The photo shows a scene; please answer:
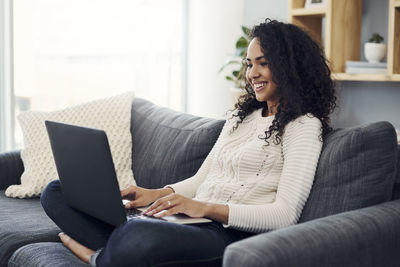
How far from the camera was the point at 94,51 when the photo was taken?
13.6ft

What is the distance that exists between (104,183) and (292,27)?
31.9 inches

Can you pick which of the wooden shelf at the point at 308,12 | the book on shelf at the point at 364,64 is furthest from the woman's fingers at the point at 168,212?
the wooden shelf at the point at 308,12

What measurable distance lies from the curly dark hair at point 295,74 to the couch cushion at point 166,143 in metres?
0.51

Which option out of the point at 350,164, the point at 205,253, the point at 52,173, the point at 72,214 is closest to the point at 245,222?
the point at 205,253

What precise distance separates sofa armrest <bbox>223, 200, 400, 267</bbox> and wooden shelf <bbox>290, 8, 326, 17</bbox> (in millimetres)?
1710

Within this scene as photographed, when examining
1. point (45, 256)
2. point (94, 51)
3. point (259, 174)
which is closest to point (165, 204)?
point (259, 174)

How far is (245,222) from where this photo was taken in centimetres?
161

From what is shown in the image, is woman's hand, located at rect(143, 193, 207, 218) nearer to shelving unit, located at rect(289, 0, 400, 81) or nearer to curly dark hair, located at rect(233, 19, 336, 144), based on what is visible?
curly dark hair, located at rect(233, 19, 336, 144)

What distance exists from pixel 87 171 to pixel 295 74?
70cm

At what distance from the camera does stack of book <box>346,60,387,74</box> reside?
2.85 metres

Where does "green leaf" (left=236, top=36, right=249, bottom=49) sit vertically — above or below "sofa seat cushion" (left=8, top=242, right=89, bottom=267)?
above

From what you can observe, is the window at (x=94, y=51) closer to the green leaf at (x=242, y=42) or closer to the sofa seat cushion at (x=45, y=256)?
the green leaf at (x=242, y=42)

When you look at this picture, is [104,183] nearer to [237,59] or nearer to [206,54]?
[237,59]

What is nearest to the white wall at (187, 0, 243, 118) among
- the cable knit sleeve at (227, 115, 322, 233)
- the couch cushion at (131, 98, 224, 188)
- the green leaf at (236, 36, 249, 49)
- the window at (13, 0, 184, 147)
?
the window at (13, 0, 184, 147)
